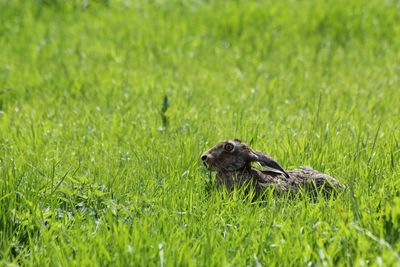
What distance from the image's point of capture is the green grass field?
4023mm

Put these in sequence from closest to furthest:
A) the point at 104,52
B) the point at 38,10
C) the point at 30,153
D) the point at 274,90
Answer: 1. the point at 30,153
2. the point at 274,90
3. the point at 104,52
4. the point at 38,10

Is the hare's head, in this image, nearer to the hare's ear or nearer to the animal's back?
the hare's ear

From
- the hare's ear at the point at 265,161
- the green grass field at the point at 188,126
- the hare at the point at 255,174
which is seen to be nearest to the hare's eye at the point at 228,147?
the hare at the point at 255,174

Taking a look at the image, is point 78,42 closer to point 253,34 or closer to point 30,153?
point 253,34

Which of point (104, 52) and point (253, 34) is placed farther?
point (253, 34)

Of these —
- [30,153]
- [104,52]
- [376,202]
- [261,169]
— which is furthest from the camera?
[104,52]

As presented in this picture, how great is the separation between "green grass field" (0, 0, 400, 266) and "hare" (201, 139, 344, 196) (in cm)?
13

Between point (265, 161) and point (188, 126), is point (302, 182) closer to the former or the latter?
point (265, 161)

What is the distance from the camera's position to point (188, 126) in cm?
646

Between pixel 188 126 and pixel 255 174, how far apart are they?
1634 mm

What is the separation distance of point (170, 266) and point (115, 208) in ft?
2.57

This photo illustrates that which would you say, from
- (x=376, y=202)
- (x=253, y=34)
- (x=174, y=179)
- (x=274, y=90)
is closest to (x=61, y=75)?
(x=274, y=90)

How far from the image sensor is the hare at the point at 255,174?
4.81 m

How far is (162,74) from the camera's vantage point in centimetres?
876
